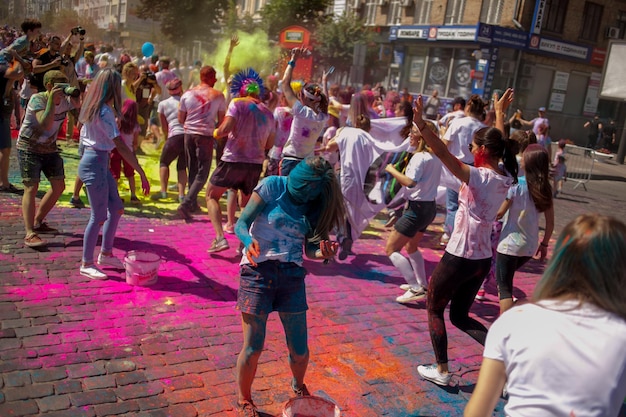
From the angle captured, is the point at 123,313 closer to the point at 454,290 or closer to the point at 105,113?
the point at 105,113

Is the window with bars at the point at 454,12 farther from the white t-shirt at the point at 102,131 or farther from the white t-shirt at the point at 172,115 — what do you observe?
the white t-shirt at the point at 102,131

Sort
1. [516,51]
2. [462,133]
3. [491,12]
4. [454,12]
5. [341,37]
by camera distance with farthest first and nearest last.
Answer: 1. [341,37]
2. [454,12]
3. [491,12]
4. [516,51]
5. [462,133]

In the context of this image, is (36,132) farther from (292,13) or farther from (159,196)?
(292,13)

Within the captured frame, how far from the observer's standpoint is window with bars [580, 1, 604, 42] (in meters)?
32.7

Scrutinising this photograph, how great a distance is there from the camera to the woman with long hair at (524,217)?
4789 mm

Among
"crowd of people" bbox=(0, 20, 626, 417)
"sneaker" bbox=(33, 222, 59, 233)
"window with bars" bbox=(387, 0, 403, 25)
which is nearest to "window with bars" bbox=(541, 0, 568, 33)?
"window with bars" bbox=(387, 0, 403, 25)

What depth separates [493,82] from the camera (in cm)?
2962

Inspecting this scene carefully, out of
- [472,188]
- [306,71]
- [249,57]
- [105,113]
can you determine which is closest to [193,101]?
[105,113]

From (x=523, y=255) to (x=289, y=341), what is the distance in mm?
2387

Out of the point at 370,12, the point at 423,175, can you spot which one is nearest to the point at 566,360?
the point at 423,175

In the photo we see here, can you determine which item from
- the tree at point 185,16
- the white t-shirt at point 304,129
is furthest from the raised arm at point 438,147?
the tree at point 185,16

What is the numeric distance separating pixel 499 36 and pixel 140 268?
91.2ft

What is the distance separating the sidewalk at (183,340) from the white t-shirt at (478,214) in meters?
1.06

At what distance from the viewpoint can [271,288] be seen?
11.2 ft
